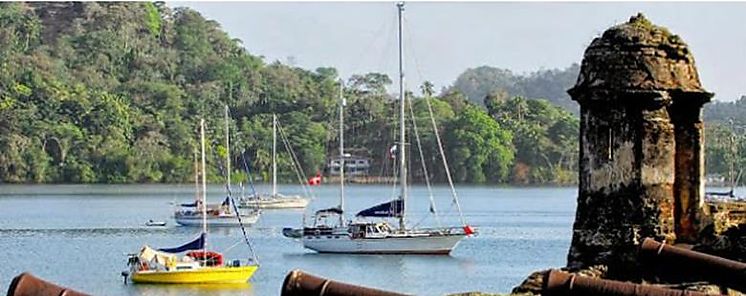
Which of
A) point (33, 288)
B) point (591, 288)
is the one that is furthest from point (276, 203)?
point (33, 288)

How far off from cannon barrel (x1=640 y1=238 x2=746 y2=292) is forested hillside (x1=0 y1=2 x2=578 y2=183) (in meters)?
102

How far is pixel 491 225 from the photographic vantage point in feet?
253

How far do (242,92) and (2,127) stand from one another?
24.6 meters

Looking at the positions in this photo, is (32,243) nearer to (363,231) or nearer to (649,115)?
(363,231)

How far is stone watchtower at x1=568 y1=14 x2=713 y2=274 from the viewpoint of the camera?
15.8 metres

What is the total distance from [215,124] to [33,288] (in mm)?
115674

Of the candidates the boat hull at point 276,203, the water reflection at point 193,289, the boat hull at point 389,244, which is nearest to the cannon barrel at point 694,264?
the water reflection at point 193,289

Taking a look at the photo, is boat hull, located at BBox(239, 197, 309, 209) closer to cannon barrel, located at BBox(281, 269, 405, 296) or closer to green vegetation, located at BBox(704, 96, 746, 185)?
green vegetation, located at BBox(704, 96, 746, 185)

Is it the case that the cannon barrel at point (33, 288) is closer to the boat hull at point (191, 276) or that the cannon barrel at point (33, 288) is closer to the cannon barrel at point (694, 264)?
the cannon barrel at point (694, 264)

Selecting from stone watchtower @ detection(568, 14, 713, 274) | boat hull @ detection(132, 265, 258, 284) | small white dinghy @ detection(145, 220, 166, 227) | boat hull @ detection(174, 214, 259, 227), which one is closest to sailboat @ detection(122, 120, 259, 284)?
boat hull @ detection(132, 265, 258, 284)

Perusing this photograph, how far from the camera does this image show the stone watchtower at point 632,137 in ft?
51.7

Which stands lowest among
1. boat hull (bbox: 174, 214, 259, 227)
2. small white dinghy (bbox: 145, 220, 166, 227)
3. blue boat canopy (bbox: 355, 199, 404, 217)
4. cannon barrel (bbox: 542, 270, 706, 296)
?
small white dinghy (bbox: 145, 220, 166, 227)

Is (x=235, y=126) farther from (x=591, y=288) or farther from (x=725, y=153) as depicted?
(x=591, y=288)

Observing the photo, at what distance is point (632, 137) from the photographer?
15828mm
